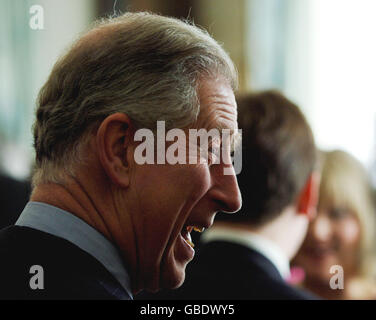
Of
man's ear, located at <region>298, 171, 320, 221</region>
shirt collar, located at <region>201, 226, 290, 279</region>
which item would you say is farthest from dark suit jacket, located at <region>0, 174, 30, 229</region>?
man's ear, located at <region>298, 171, 320, 221</region>

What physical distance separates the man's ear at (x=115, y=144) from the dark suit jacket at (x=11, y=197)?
2162mm

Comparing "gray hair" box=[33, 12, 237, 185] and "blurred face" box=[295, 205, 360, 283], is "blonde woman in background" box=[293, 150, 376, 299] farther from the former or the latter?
"gray hair" box=[33, 12, 237, 185]

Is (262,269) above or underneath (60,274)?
underneath

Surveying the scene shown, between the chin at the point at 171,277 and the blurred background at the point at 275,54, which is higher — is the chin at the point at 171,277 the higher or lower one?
the lower one

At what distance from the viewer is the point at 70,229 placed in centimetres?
124

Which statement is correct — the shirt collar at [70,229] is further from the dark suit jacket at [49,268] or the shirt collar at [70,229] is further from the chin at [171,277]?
the chin at [171,277]

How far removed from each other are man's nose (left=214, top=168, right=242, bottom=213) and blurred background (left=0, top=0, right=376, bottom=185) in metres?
2.07

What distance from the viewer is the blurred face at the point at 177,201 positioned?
4.21ft

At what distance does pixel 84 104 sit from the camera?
1245 mm

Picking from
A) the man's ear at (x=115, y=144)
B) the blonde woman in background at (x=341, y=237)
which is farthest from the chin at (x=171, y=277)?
the blonde woman in background at (x=341, y=237)

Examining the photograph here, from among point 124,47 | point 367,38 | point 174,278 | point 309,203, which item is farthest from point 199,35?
point 367,38
